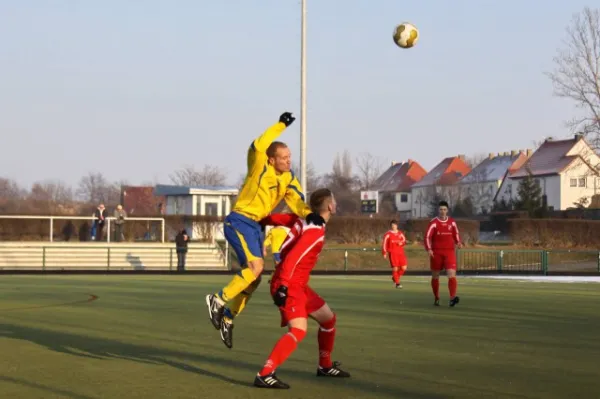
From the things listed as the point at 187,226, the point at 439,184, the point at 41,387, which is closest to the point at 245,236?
the point at 41,387

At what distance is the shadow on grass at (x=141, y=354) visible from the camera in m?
8.07

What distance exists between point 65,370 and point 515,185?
106227 millimetres

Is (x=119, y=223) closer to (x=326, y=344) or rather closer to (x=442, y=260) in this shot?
(x=442, y=260)

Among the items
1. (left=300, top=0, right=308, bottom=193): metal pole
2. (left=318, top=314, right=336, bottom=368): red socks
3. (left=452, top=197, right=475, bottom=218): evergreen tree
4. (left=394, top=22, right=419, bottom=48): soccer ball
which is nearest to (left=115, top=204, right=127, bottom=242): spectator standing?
(left=300, top=0, right=308, bottom=193): metal pole

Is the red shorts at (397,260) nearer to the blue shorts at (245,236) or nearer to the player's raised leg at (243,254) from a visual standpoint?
the player's raised leg at (243,254)

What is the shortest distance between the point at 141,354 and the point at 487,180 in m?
115

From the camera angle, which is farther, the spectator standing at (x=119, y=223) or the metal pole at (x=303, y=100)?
the spectator standing at (x=119, y=223)

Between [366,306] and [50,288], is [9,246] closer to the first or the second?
[50,288]

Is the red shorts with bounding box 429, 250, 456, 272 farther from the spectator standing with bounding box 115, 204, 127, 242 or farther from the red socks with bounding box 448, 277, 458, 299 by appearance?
the spectator standing with bounding box 115, 204, 127, 242

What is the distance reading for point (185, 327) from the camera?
43.1 feet

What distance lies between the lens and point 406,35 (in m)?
21.8

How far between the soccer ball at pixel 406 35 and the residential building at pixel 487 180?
325ft

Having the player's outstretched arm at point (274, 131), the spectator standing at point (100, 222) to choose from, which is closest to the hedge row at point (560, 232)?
the spectator standing at point (100, 222)

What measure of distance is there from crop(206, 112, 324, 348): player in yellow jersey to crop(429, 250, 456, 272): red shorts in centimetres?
922
